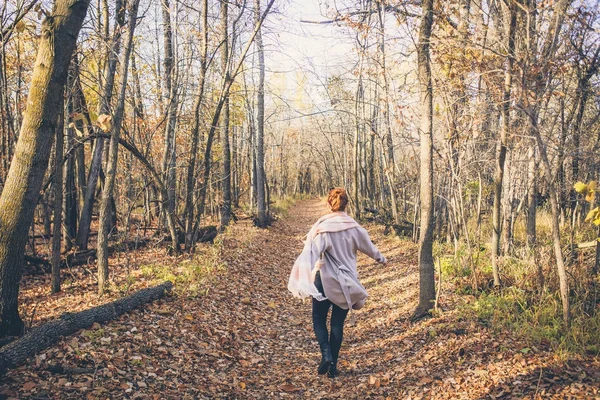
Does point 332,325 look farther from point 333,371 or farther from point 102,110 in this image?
point 102,110

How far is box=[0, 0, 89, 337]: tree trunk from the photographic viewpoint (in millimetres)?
4074

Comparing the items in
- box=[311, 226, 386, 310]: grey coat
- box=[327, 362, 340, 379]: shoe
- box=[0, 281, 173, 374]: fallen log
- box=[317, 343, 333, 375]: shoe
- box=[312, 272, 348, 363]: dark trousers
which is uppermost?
box=[311, 226, 386, 310]: grey coat

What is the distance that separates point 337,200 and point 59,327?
3.52 m

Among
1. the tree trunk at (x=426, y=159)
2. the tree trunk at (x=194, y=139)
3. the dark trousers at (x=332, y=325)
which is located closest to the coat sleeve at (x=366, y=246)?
the dark trousers at (x=332, y=325)

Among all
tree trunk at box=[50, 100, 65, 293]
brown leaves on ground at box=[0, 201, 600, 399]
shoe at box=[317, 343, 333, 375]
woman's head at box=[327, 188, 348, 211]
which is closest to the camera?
brown leaves on ground at box=[0, 201, 600, 399]

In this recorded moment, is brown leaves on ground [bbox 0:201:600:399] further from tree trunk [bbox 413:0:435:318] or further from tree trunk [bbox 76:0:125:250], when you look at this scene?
tree trunk [bbox 76:0:125:250]

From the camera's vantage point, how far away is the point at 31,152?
410 centimetres

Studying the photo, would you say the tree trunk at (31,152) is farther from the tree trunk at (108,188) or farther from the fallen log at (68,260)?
the fallen log at (68,260)

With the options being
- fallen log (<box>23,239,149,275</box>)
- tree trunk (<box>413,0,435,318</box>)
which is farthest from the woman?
fallen log (<box>23,239,149,275</box>)

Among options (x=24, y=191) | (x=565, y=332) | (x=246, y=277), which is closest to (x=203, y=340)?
(x=24, y=191)

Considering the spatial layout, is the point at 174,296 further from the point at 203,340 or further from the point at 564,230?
the point at 564,230

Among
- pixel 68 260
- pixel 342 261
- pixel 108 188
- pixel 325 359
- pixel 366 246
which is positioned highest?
pixel 108 188

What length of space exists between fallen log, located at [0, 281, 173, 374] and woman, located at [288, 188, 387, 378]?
8.00ft

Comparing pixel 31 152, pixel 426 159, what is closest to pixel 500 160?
pixel 426 159
